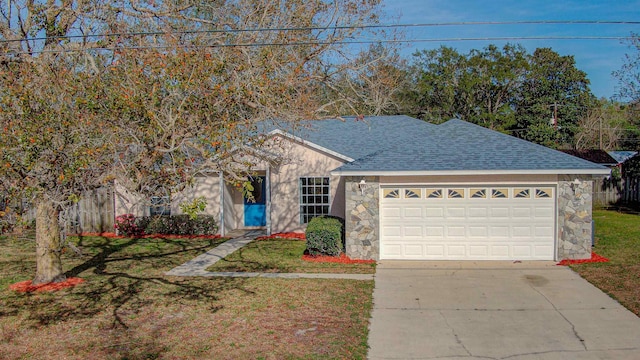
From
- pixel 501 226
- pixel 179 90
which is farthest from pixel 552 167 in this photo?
pixel 179 90

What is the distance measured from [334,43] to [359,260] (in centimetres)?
677

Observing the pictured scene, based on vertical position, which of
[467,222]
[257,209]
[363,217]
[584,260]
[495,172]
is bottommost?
[584,260]

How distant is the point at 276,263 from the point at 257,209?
624 centimetres

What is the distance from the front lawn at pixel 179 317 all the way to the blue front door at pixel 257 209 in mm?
6554

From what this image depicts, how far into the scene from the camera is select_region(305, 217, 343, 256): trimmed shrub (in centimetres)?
1398

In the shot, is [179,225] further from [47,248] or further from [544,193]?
[544,193]

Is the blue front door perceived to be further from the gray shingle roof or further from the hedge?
the gray shingle roof

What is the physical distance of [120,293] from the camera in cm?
1078

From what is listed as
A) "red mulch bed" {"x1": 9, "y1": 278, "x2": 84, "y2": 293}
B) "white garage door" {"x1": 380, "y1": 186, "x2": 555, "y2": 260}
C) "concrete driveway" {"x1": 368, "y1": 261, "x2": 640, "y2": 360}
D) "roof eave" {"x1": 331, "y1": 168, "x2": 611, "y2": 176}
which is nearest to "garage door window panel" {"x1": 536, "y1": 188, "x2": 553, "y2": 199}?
"white garage door" {"x1": 380, "y1": 186, "x2": 555, "y2": 260}

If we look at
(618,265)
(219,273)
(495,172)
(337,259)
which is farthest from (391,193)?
(618,265)

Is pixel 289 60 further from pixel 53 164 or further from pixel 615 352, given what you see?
pixel 615 352

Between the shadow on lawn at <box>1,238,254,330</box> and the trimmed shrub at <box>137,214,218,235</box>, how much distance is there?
3.77m

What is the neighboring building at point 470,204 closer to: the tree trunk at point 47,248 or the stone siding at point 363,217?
the stone siding at point 363,217

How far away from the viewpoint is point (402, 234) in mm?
14078
